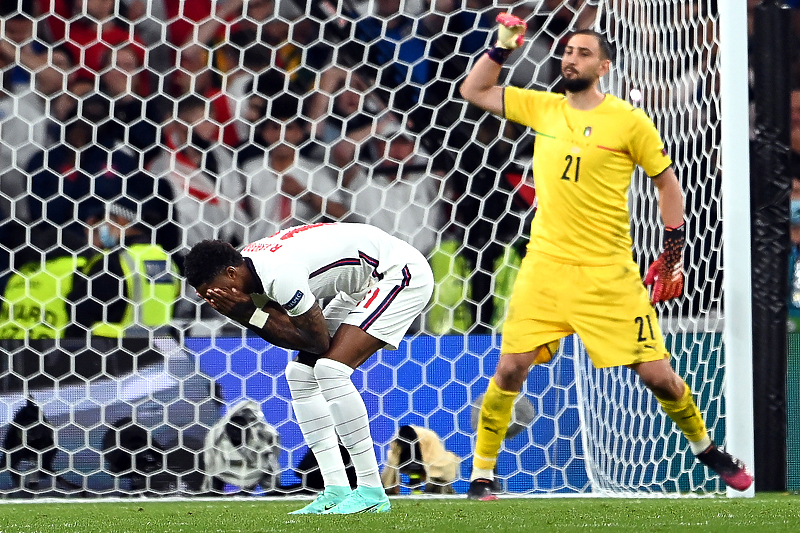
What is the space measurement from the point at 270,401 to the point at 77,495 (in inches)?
31.6

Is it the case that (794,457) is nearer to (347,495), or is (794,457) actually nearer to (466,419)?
(466,419)

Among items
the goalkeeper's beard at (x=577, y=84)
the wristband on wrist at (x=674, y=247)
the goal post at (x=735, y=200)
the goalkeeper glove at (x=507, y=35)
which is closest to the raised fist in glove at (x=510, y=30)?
the goalkeeper glove at (x=507, y=35)

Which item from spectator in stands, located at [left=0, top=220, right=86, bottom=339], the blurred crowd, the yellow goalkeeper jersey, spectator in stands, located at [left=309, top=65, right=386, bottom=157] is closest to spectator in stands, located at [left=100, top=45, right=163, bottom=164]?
the blurred crowd

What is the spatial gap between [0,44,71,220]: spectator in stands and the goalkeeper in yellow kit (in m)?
1.86

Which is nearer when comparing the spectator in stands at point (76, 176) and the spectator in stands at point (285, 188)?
the spectator in stands at point (76, 176)

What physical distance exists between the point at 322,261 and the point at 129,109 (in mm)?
1699

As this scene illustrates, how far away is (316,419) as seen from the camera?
3385 millimetres

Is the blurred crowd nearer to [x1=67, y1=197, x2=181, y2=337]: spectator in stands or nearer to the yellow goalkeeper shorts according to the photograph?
[x1=67, y1=197, x2=181, y2=337]: spectator in stands

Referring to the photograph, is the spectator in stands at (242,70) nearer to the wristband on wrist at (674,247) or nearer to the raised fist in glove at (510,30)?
the raised fist in glove at (510,30)

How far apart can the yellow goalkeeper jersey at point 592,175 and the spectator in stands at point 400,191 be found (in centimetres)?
112

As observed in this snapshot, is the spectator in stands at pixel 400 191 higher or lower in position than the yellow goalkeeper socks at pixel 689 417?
higher

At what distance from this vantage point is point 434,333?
15.4ft

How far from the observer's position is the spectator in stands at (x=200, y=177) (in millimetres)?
4648

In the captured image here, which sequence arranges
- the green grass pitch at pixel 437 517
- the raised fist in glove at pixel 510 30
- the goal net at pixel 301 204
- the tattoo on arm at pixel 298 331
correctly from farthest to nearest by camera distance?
the goal net at pixel 301 204
the raised fist in glove at pixel 510 30
the tattoo on arm at pixel 298 331
the green grass pitch at pixel 437 517
